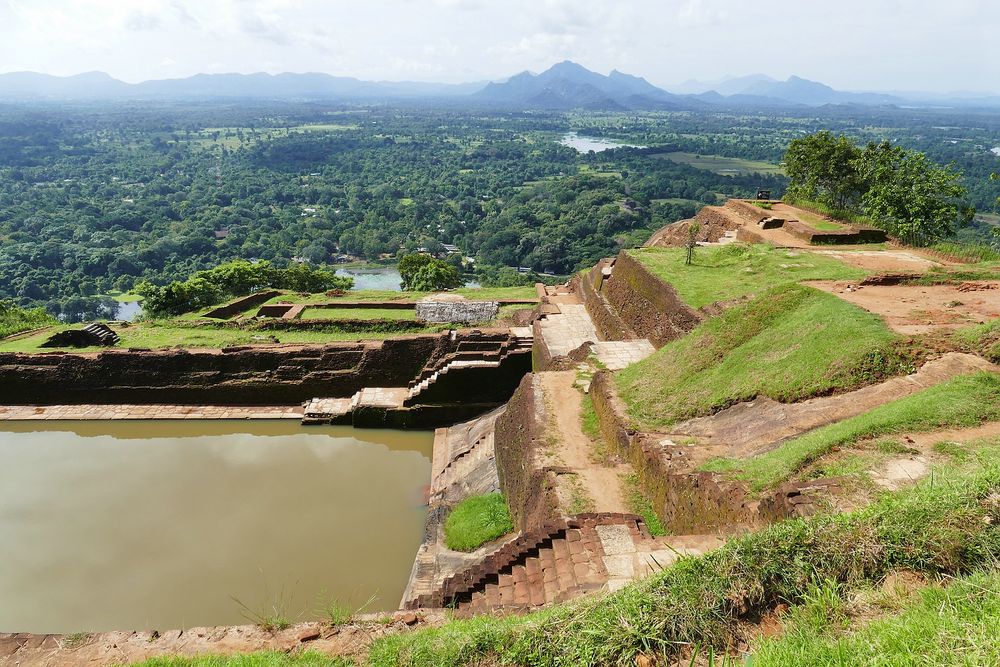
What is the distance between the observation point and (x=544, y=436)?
9.99m

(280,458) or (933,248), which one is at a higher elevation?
(933,248)

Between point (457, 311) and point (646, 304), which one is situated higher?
point (646, 304)

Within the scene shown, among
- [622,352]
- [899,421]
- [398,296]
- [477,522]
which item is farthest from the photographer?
[398,296]

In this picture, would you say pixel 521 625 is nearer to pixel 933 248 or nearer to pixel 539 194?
pixel 933 248

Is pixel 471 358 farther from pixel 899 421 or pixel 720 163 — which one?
pixel 720 163

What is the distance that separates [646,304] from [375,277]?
38730 mm

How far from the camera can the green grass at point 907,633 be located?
2.83 m

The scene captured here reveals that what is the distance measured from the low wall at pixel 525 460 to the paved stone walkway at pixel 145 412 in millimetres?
6679

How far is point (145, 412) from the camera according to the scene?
51.4 feet

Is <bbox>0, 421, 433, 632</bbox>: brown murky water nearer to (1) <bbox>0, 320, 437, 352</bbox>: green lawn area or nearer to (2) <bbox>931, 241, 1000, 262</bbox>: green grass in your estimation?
(1) <bbox>0, 320, 437, 352</bbox>: green lawn area

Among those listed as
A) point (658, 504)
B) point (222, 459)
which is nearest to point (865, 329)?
point (658, 504)

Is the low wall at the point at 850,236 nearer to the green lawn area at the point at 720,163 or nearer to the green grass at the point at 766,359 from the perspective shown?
the green grass at the point at 766,359

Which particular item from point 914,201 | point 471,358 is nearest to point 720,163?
point 914,201

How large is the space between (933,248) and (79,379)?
911 inches
